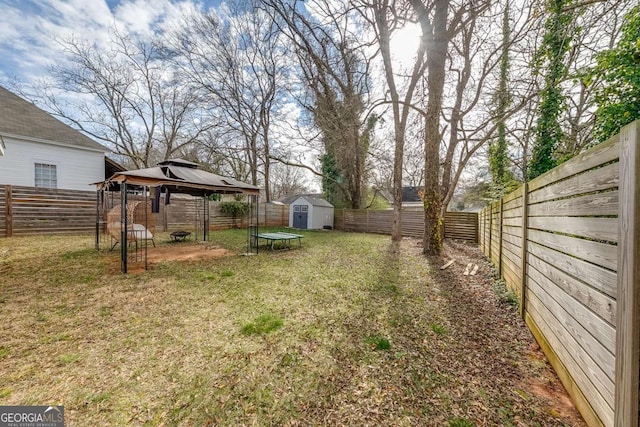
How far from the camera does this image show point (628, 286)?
1.20m

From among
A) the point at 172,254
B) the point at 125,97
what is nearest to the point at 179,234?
the point at 172,254

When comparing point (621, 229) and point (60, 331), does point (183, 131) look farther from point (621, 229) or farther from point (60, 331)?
point (621, 229)

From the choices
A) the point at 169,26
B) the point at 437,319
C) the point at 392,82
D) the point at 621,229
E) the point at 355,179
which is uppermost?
the point at 169,26

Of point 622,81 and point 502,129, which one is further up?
point 502,129

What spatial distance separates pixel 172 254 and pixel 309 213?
31.0 ft

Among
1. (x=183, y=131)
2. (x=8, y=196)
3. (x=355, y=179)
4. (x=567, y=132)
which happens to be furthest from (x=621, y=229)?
(x=183, y=131)

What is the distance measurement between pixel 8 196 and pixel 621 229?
13.6 m

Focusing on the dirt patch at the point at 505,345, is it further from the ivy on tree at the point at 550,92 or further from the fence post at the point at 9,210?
the fence post at the point at 9,210

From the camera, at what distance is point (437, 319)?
3279 mm

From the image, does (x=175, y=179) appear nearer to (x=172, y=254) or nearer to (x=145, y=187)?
(x=145, y=187)

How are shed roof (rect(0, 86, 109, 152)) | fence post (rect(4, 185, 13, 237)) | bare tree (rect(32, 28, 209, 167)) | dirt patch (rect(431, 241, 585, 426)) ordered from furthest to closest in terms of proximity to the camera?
bare tree (rect(32, 28, 209, 167))
shed roof (rect(0, 86, 109, 152))
fence post (rect(4, 185, 13, 237))
dirt patch (rect(431, 241, 585, 426))

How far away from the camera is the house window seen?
10.1 meters

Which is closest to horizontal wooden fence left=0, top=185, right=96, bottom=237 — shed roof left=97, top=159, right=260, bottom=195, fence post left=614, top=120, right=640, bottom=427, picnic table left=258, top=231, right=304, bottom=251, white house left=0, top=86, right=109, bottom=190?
white house left=0, top=86, right=109, bottom=190

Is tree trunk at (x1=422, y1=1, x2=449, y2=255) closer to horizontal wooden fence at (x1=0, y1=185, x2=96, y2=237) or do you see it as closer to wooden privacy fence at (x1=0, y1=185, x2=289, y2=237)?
wooden privacy fence at (x1=0, y1=185, x2=289, y2=237)
